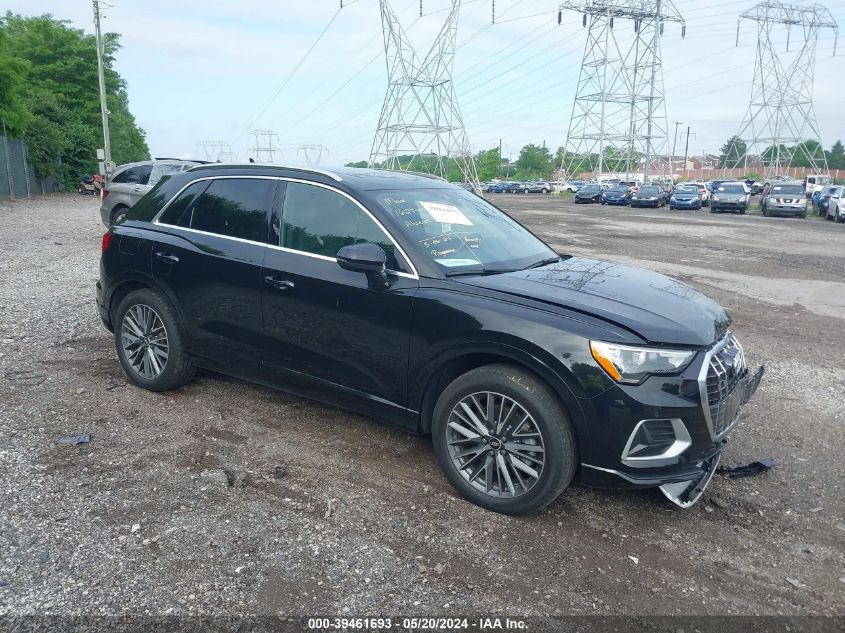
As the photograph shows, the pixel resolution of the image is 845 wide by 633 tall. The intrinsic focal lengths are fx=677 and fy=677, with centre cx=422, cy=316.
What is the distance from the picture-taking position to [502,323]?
3.58 metres

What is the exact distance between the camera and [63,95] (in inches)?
1911

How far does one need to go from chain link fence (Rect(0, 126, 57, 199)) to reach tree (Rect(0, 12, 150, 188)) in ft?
3.37

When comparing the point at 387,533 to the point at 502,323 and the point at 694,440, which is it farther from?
the point at 694,440

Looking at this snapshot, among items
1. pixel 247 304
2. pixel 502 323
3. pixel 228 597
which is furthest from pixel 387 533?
pixel 247 304

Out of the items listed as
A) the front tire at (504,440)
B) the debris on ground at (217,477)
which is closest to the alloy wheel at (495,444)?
the front tire at (504,440)

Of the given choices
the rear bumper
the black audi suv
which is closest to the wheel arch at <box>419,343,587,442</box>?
the black audi suv

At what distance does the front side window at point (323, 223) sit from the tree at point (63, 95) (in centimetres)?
3427

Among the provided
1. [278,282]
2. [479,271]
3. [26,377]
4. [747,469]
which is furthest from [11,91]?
[747,469]

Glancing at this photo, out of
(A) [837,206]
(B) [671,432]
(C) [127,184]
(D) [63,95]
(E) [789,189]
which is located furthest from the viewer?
(D) [63,95]

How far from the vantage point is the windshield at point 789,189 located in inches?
1293

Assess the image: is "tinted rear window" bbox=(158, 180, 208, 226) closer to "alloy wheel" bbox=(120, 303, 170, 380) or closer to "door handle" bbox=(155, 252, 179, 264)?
"door handle" bbox=(155, 252, 179, 264)

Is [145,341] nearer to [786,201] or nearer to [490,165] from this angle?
[786,201]

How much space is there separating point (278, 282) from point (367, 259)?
0.85 meters

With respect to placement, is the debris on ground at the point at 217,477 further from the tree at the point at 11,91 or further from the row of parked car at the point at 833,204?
the tree at the point at 11,91
